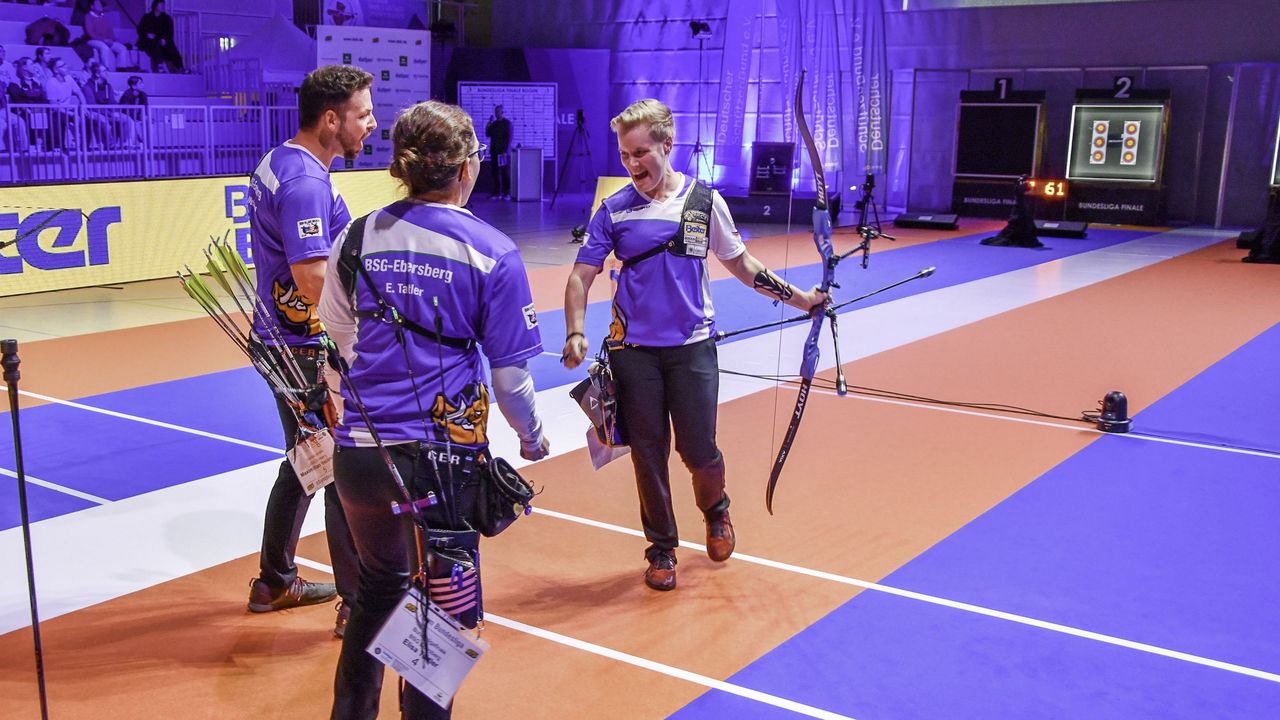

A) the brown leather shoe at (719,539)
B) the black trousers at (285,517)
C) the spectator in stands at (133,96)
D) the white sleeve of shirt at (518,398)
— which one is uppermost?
the spectator in stands at (133,96)

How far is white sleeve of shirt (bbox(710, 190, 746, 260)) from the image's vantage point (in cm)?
394

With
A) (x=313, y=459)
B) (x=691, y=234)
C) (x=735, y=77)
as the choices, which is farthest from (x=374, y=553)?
(x=735, y=77)

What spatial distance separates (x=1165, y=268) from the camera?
41.9 ft

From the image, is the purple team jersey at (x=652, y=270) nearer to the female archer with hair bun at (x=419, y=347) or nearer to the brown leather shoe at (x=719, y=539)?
the brown leather shoe at (x=719, y=539)

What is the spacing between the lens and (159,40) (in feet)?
61.6

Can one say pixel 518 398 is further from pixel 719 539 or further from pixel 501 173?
pixel 501 173

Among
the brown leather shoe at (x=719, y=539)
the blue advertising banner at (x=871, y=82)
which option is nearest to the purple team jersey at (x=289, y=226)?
the brown leather shoe at (x=719, y=539)

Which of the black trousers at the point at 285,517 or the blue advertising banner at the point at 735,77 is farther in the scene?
the blue advertising banner at the point at 735,77

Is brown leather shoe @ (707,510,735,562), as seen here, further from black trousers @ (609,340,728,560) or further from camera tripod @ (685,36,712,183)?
camera tripod @ (685,36,712,183)

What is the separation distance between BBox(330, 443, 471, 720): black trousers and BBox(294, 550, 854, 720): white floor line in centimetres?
94

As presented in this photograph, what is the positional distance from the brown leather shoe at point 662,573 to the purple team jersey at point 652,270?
0.76 meters

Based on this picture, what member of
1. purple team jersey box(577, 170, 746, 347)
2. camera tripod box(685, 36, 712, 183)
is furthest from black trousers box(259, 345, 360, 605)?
camera tripod box(685, 36, 712, 183)

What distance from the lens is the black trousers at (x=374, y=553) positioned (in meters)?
2.51

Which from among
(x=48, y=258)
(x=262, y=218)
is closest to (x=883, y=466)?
(x=262, y=218)
